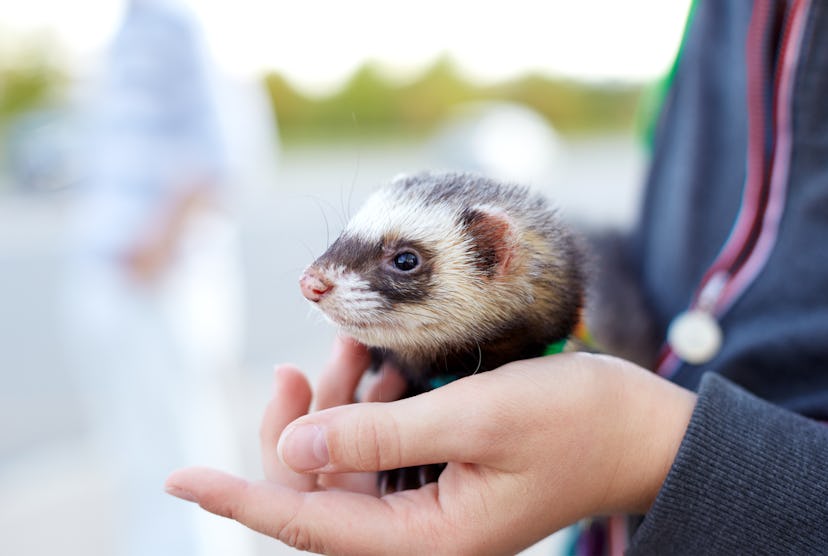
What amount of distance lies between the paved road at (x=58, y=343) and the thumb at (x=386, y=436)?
0.30 m

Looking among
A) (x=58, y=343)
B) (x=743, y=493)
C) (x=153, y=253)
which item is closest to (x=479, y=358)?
(x=743, y=493)

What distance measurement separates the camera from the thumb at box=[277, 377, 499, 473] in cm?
89

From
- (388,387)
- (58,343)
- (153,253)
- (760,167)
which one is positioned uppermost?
(760,167)

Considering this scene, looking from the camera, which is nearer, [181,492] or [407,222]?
[181,492]

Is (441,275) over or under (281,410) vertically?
over

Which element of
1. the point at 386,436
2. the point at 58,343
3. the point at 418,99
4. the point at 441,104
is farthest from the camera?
the point at 418,99

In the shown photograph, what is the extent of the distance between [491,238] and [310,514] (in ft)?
1.44

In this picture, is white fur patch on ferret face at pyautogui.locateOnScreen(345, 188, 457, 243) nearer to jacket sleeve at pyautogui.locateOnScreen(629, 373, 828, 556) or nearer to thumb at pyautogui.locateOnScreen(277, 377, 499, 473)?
thumb at pyautogui.locateOnScreen(277, 377, 499, 473)

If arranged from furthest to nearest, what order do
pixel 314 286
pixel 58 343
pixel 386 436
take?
pixel 58 343 → pixel 314 286 → pixel 386 436

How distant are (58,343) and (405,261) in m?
4.38

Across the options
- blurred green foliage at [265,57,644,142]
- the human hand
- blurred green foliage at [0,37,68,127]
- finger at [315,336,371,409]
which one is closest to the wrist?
the human hand

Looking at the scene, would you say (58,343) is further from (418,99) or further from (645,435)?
(418,99)

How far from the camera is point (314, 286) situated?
1035mm

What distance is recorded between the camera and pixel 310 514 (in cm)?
92
